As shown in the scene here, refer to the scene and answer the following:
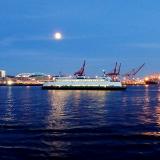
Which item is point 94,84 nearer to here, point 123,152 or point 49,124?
point 49,124

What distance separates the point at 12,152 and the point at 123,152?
5402mm

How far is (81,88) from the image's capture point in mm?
159000

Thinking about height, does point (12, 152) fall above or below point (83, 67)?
below

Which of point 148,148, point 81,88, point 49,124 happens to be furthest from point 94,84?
point 148,148

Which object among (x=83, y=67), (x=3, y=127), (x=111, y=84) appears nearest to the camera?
(x=3, y=127)

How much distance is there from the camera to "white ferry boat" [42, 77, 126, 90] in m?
155

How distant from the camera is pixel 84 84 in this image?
525 ft

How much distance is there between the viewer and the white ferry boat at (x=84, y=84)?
155 meters

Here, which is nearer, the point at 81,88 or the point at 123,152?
the point at 123,152

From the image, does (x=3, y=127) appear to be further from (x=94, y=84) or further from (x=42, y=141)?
(x=94, y=84)

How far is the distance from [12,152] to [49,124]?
12.4 m

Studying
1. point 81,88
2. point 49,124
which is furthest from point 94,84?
point 49,124

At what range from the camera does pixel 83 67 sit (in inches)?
7657

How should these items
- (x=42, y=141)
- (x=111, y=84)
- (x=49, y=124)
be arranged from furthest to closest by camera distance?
(x=111, y=84) → (x=49, y=124) → (x=42, y=141)
